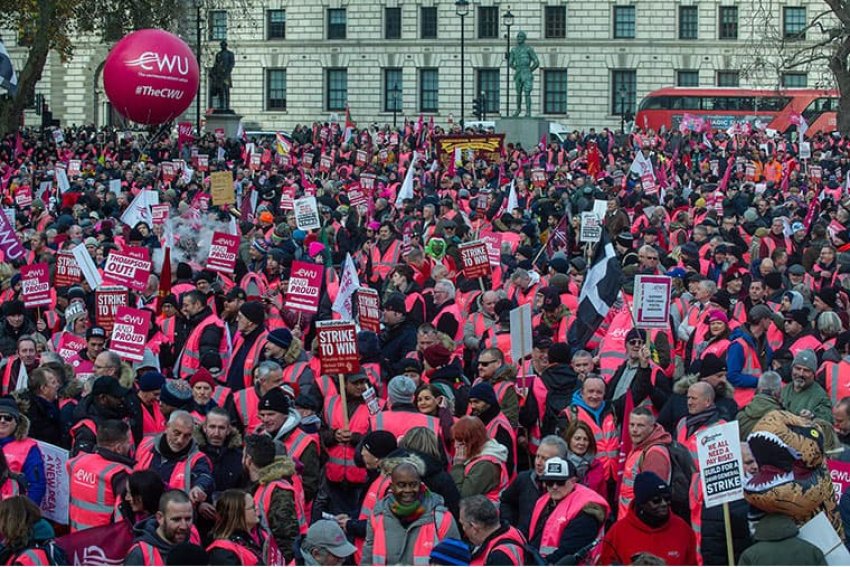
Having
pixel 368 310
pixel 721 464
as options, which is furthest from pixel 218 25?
pixel 721 464

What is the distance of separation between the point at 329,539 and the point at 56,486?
183cm

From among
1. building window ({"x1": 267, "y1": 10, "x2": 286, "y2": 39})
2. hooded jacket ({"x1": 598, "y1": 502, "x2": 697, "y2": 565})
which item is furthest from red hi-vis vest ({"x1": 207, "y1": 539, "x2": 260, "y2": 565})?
building window ({"x1": 267, "y1": 10, "x2": 286, "y2": 39})

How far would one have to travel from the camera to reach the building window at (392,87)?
68.6 m

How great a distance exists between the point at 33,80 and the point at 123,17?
400 centimetres

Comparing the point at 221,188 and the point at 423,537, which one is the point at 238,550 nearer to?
the point at 423,537

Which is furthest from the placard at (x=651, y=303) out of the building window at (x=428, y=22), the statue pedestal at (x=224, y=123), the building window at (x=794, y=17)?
the building window at (x=428, y=22)

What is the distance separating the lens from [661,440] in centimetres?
789

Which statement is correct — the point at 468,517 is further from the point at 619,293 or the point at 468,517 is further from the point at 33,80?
the point at 33,80

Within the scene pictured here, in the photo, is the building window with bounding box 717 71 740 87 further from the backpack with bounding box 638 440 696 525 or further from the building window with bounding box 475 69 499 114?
the backpack with bounding box 638 440 696 525

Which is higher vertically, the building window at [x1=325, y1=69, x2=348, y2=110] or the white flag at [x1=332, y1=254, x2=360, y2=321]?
the building window at [x1=325, y1=69, x2=348, y2=110]

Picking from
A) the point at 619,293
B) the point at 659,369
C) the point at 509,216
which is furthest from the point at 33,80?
the point at 659,369

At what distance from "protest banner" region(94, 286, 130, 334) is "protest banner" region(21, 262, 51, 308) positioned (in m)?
1.26

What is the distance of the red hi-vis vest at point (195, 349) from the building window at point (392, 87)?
57.4 meters

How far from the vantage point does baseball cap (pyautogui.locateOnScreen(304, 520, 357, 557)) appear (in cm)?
641
